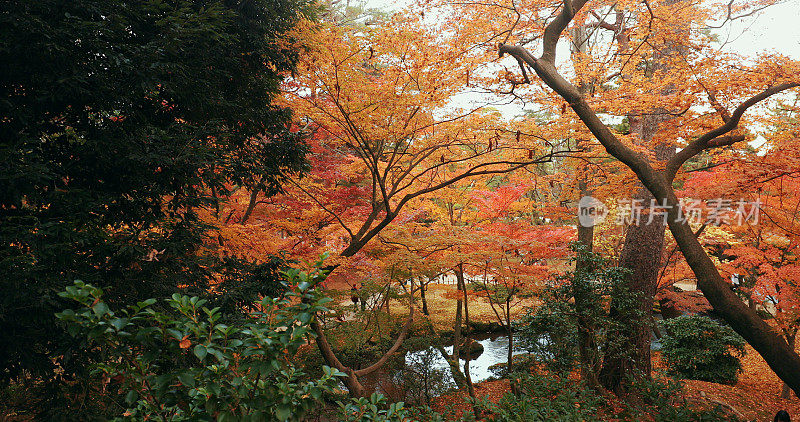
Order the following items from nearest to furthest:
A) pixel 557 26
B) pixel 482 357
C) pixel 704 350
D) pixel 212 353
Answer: pixel 212 353 → pixel 557 26 → pixel 704 350 → pixel 482 357

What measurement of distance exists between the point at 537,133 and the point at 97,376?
5947 mm

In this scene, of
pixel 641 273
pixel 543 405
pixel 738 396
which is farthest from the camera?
pixel 738 396

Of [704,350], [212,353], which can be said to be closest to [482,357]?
[704,350]

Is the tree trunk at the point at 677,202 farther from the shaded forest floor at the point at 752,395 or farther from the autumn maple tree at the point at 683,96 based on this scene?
the shaded forest floor at the point at 752,395

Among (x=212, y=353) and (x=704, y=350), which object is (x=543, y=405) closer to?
(x=212, y=353)

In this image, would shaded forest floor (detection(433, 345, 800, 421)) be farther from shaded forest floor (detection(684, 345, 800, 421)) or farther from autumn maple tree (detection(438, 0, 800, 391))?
autumn maple tree (detection(438, 0, 800, 391))

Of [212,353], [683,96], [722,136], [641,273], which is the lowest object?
[641,273]

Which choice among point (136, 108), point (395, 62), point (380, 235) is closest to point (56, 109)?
point (136, 108)

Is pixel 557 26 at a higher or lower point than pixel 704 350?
higher

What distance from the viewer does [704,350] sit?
8.38 meters

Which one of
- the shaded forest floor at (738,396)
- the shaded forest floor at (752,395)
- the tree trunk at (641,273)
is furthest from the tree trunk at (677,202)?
the shaded forest floor at (752,395)

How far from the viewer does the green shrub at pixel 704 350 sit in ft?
27.2

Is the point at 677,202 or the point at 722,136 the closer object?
the point at 677,202

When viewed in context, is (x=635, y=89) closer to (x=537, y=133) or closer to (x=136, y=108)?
(x=537, y=133)
